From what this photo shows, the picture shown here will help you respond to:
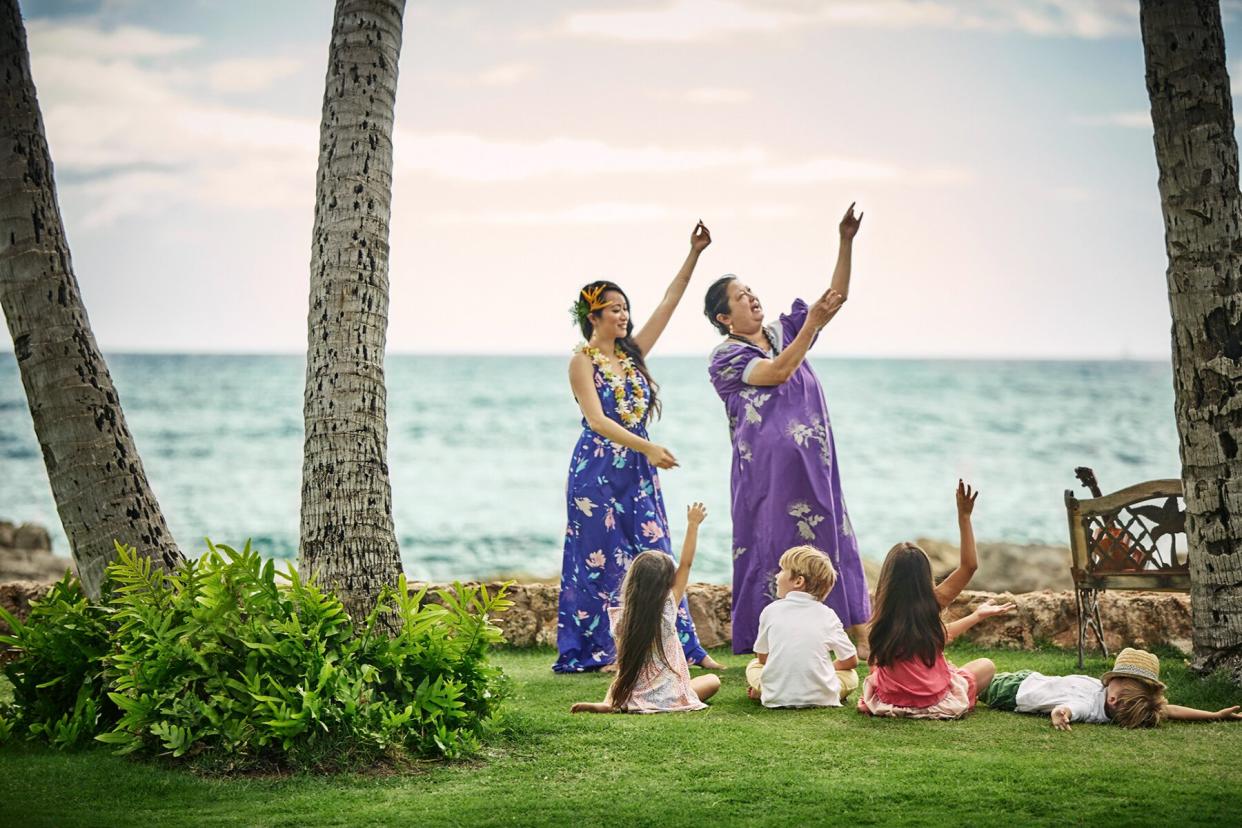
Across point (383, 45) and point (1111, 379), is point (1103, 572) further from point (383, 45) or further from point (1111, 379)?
point (1111, 379)

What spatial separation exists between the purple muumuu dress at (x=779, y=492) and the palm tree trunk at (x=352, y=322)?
2398mm

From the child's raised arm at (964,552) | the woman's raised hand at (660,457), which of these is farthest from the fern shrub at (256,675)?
the child's raised arm at (964,552)

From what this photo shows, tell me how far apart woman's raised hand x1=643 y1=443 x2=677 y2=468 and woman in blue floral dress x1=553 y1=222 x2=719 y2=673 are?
3.1 inches

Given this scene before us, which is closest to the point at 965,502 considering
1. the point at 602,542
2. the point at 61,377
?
the point at 602,542

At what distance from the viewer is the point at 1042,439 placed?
1639 inches

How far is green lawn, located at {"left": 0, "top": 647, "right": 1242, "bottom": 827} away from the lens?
13.8 feet

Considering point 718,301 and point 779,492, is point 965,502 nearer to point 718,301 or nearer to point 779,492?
point 779,492

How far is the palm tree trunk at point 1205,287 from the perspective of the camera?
19.4 feet

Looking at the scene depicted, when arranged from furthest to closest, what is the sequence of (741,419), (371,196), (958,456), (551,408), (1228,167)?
1. (551,408)
2. (958,456)
3. (741,419)
4. (1228,167)
5. (371,196)

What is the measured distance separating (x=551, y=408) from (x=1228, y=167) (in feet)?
134

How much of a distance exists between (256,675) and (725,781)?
71.9 inches

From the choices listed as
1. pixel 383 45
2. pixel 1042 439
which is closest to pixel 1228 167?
pixel 383 45

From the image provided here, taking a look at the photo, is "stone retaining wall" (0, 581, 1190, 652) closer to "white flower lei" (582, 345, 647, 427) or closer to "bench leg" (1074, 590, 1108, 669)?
"bench leg" (1074, 590, 1108, 669)

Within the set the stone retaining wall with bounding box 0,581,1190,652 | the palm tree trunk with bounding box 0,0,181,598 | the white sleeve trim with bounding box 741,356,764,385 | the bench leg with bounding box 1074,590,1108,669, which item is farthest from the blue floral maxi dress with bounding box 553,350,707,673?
the palm tree trunk with bounding box 0,0,181,598
